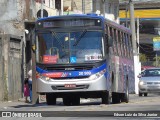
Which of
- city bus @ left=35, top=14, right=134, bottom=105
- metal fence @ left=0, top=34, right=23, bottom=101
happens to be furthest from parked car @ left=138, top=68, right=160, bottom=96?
city bus @ left=35, top=14, right=134, bottom=105

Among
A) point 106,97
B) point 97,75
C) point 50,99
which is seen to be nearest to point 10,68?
point 50,99

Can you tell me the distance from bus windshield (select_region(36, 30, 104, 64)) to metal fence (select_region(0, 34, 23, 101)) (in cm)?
678

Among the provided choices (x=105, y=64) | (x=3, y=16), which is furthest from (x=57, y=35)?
(x=3, y=16)

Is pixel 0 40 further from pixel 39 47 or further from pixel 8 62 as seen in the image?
pixel 39 47

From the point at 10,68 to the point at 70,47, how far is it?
26.4 feet

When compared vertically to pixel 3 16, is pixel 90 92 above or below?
below

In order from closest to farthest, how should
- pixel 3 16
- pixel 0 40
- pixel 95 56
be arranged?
1. pixel 95 56
2. pixel 0 40
3. pixel 3 16

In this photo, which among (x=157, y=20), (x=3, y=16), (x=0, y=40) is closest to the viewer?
(x=0, y=40)

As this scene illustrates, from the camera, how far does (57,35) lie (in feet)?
77.6

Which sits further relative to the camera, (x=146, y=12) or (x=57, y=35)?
(x=146, y=12)

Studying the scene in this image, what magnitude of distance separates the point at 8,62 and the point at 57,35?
749 cm

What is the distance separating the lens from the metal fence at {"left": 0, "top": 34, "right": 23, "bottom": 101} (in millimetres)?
30109

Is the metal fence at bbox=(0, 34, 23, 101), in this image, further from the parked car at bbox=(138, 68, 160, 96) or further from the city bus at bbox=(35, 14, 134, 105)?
the parked car at bbox=(138, 68, 160, 96)

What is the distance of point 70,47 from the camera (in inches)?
922
